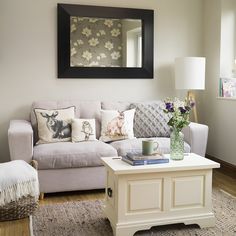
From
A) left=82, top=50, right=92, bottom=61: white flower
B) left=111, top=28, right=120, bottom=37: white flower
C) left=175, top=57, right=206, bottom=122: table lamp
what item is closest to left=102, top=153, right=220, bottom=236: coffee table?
left=175, top=57, right=206, bottom=122: table lamp

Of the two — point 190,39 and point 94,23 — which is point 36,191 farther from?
point 190,39

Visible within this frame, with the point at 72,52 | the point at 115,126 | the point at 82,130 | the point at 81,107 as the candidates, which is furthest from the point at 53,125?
the point at 72,52

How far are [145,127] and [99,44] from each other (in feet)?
3.83

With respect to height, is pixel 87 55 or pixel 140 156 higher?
pixel 87 55

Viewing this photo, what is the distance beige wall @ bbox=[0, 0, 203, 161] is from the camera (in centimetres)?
414

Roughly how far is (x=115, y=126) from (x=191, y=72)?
A: 113 centimetres

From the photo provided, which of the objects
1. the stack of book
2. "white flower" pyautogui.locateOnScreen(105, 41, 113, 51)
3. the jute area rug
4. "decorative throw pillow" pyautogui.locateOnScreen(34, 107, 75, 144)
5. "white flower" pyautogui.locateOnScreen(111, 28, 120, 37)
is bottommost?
the jute area rug

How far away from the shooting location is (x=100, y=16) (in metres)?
4.38

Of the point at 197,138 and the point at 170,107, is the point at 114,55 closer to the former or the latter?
the point at 197,138

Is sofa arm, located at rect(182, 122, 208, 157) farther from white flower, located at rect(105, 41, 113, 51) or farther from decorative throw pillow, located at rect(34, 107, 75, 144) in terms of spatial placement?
white flower, located at rect(105, 41, 113, 51)

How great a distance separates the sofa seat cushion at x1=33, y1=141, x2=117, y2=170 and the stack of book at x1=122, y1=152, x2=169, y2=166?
0.78 meters

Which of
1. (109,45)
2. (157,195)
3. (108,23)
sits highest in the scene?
(108,23)

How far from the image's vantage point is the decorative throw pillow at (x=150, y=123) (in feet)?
13.7

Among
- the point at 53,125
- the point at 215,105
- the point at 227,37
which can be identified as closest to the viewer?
the point at 53,125
